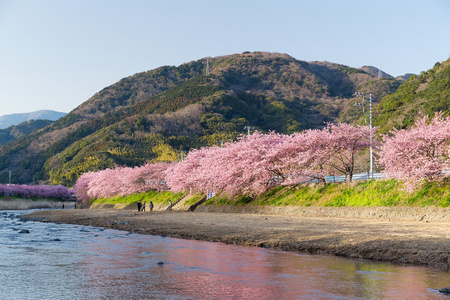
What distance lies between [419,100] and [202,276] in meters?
85.2

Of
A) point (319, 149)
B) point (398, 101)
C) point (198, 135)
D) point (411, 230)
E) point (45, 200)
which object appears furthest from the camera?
point (198, 135)

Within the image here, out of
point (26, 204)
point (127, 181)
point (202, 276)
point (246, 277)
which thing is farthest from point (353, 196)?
point (26, 204)

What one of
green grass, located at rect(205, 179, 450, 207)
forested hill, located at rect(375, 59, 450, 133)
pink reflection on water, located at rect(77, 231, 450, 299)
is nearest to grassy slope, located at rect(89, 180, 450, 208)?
green grass, located at rect(205, 179, 450, 207)

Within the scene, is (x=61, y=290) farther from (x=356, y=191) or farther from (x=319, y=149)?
(x=319, y=149)

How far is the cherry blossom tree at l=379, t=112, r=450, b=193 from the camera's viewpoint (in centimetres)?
3136

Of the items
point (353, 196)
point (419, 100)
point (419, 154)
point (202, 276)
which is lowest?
point (202, 276)

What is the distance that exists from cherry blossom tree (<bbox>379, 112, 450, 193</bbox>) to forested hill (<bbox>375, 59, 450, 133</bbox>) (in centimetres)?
4468

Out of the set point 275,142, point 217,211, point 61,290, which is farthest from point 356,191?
point 61,290

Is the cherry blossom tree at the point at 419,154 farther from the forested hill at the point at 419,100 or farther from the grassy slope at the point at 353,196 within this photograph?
the forested hill at the point at 419,100

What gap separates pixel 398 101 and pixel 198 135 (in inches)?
4086

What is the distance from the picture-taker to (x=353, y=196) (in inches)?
1490

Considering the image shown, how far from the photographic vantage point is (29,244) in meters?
22.2

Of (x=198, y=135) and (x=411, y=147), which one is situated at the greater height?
(x=198, y=135)

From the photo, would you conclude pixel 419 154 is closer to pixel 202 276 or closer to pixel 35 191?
pixel 202 276
